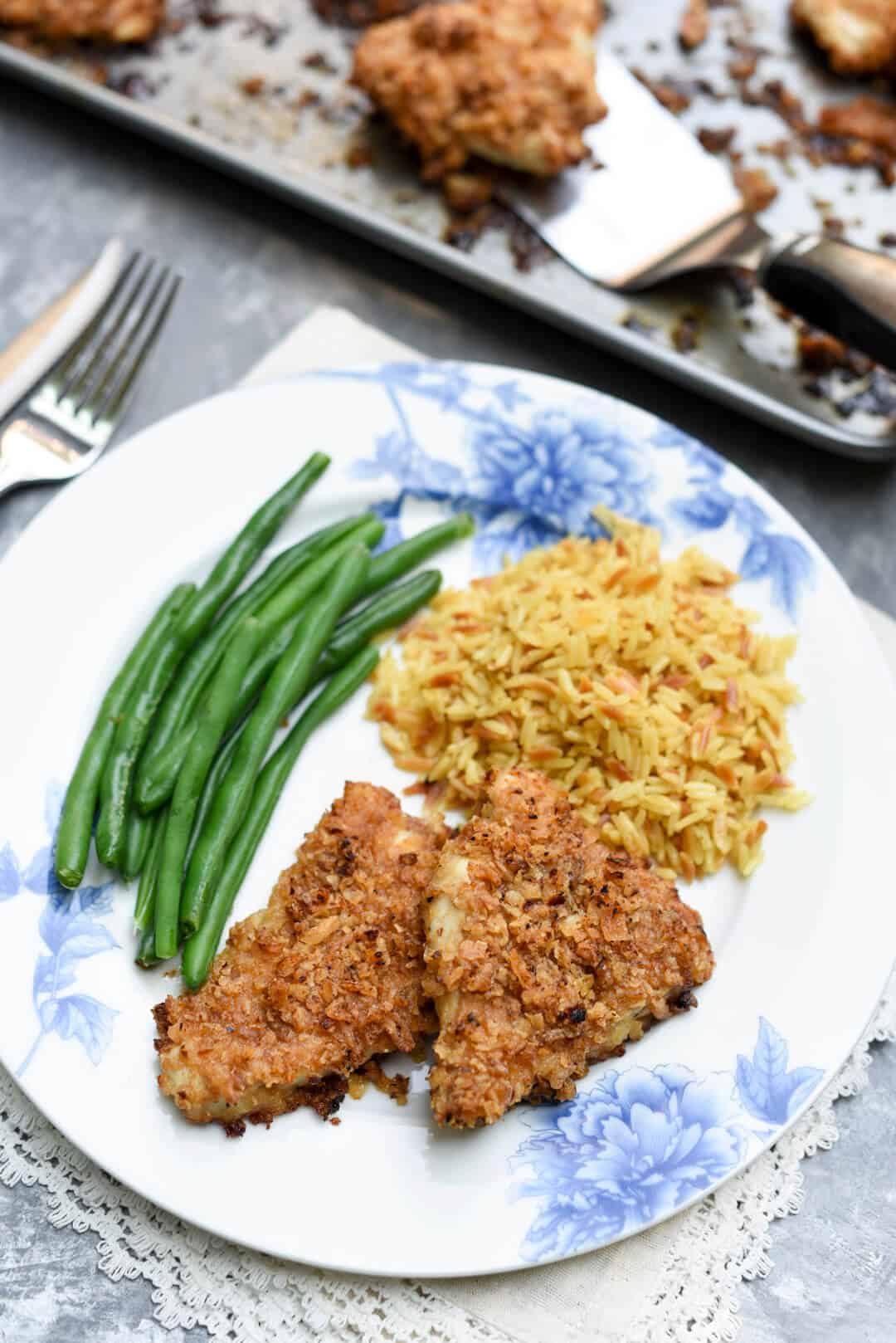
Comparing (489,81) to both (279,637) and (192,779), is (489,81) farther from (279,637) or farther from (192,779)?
(192,779)

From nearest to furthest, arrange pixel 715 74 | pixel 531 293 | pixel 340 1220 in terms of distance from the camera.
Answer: pixel 340 1220 → pixel 531 293 → pixel 715 74

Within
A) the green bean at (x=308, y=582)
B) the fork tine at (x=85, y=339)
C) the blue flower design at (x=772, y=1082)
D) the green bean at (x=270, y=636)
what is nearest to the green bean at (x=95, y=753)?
the green bean at (x=270, y=636)

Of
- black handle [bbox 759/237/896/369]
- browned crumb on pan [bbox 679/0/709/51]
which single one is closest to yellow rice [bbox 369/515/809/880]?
black handle [bbox 759/237/896/369]

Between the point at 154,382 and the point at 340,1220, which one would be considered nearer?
the point at 340,1220

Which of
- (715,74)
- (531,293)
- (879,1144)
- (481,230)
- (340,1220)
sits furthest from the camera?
(715,74)

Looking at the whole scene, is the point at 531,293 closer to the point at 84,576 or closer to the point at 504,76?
the point at 504,76

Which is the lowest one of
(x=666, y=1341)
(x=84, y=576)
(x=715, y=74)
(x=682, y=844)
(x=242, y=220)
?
(x=666, y=1341)


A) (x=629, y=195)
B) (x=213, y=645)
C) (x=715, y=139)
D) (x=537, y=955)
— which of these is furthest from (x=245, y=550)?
(x=715, y=139)

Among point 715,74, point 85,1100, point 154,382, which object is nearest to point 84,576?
point 154,382
